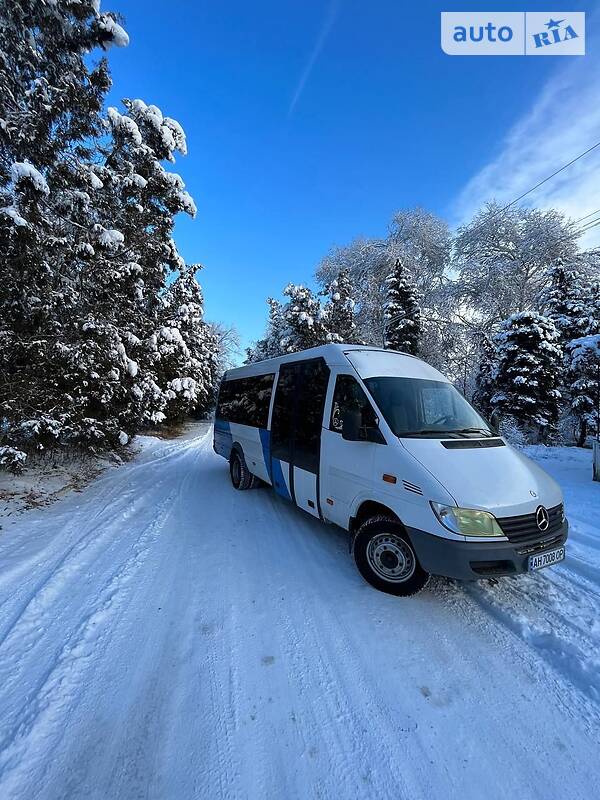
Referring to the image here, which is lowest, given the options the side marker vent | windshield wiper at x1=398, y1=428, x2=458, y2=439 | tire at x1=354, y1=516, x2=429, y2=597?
tire at x1=354, y1=516, x2=429, y2=597

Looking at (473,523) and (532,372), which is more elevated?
(532,372)

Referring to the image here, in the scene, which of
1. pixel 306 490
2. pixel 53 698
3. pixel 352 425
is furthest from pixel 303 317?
pixel 53 698

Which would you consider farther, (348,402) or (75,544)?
(75,544)

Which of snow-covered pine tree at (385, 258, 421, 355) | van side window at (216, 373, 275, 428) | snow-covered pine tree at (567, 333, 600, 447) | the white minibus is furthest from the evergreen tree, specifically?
snow-covered pine tree at (567, 333, 600, 447)

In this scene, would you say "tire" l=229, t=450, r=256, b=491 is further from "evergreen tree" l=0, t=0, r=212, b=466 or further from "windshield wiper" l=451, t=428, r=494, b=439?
"windshield wiper" l=451, t=428, r=494, b=439

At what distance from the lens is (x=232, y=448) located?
7785mm

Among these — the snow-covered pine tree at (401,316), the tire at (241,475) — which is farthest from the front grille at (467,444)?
the snow-covered pine tree at (401,316)

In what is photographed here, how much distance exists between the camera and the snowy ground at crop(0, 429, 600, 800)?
186cm

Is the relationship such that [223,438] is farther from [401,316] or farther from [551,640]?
[401,316]

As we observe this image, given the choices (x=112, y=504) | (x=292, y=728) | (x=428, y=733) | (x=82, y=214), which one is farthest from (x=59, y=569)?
(x=82, y=214)

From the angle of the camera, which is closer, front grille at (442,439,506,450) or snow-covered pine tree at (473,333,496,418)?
front grille at (442,439,506,450)

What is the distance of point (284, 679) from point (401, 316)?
21509 millimetres

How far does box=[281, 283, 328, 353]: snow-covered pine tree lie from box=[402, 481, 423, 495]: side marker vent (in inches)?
738

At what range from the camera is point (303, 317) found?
21.5m
